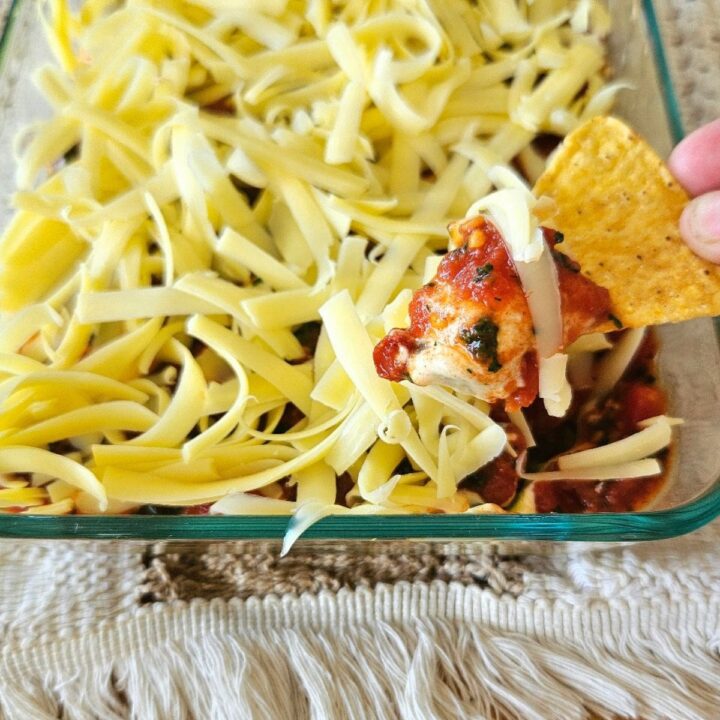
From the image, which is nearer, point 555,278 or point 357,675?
point 555,278

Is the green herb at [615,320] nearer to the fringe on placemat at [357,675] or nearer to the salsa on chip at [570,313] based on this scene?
the salsa on chip at [570,313]

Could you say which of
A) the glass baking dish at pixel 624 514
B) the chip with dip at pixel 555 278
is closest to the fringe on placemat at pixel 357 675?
the glass baking dish at pixel 624 514

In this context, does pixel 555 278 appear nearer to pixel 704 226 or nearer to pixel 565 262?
pixel 565 262

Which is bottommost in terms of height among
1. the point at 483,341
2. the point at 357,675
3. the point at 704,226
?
the point at 357,675

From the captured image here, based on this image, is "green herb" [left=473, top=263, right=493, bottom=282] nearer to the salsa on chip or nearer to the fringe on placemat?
the salsa on chip

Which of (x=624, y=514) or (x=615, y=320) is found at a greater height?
(x=615, y=320)

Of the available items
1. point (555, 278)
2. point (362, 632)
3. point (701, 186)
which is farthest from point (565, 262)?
point (362, 632)

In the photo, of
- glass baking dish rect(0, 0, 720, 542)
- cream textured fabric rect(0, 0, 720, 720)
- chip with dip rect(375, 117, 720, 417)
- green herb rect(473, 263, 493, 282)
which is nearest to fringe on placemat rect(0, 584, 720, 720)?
cream textured fabric rect(0, 0, 720, 720)
